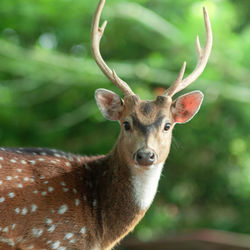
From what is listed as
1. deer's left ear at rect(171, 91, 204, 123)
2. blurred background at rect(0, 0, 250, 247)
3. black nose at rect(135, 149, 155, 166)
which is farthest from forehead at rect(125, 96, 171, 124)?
blurred background at rect(0, 0, 250, 247)

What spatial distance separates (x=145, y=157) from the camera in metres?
3.98

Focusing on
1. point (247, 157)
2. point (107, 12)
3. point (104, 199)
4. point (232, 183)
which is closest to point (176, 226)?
point (232, 183)

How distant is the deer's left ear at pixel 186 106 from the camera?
4.48 meters

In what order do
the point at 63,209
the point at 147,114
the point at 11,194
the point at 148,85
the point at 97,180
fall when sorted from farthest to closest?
1. the point at 148,85
2. the point at 97,180
3. the point at 147,114
4. the point at 63,209
5. the point at 11,194

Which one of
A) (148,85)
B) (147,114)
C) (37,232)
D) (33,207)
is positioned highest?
(147,114)

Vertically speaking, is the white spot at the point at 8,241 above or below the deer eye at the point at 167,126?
below

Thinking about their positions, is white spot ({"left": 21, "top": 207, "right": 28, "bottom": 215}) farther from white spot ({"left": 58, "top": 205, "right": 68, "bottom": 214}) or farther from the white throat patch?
the white throat patch

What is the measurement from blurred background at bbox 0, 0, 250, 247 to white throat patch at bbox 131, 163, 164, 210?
10.4 ft

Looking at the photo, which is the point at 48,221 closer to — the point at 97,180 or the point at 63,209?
the point at 63,209

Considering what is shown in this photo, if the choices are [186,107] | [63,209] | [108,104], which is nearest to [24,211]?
[63,209]

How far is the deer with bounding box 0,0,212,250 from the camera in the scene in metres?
4.00

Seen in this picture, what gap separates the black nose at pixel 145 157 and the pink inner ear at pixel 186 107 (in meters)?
0.59

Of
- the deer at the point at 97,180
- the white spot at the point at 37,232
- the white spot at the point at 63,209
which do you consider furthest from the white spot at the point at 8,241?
the white spot at the point at 63,209

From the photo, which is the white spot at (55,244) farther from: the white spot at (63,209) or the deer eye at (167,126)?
the deer eye at (167,126)
